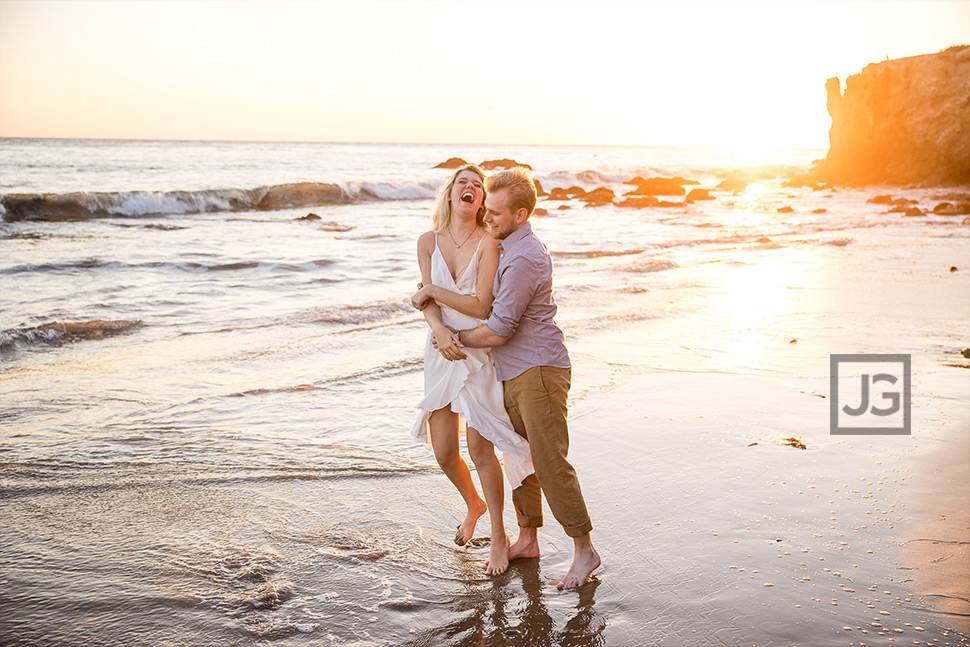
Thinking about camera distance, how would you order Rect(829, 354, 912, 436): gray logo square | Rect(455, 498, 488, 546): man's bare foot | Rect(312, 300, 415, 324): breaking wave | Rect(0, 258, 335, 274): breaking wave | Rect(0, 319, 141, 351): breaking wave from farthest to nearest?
1. Rect(0, 258, 335, 274): breaking wave
2. Rect(312, 300, 415, 324): breaking wave
3. Rect(0, 319, 141, 351): breaking wave
4. Rect(829, 354, 912, 436): gray logo square
5. Rect(455, 498, 488, 546): man's bare foot

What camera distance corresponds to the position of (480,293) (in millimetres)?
3654

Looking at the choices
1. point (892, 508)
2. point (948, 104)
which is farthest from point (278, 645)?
point (948, 104)

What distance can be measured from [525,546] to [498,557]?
7.7 inches

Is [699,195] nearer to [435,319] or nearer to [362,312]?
[362,312]

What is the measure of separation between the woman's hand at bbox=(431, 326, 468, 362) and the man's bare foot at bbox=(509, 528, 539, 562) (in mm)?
1014

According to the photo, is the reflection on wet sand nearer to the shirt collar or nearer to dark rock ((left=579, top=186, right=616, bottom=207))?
the shirt collar

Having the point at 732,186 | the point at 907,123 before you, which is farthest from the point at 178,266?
the point at 907,123

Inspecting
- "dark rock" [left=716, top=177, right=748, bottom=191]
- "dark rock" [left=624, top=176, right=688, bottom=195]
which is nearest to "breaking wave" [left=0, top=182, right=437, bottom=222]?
"dark rock" [left=624, top=176, right=688, bottom=195]

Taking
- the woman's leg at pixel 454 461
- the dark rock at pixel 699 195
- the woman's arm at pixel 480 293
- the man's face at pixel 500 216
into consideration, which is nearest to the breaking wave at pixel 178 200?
the dark rock at pixel 699 195

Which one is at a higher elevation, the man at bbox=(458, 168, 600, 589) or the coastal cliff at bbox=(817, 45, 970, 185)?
the coastal cliff at bbox=(817, 45, 970, 185)

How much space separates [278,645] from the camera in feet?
10.0

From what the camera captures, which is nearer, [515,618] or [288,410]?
[515,618]

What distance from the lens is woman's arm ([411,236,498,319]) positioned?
11.9ft

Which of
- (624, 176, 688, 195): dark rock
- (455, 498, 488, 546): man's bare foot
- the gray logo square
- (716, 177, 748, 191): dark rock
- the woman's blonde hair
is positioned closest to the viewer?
the woman's blonde hair
